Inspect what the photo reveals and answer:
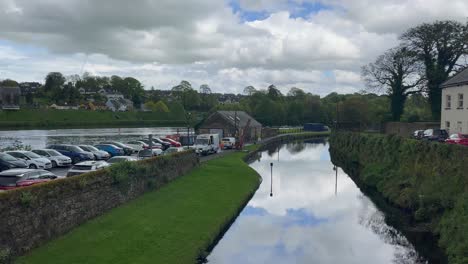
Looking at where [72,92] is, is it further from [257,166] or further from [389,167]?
[389,167]

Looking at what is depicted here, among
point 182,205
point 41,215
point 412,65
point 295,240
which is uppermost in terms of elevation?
point 412,65

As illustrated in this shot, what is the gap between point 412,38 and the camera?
198 ft

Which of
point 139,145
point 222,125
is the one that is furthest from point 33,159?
point 222,125

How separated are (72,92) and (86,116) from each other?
107 ft

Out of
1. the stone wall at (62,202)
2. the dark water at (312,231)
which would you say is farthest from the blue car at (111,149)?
the stone wall at (62,202)

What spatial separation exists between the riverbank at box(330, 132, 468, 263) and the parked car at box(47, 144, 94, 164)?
23913mm

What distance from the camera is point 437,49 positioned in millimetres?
58594

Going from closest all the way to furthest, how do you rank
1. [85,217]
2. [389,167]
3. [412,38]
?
[85,217], [389,167], [412,38]

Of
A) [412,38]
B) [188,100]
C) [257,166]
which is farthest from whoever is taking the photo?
[188,100]

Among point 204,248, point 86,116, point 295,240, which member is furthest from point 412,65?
point 86,116

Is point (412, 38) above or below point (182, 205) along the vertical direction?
above

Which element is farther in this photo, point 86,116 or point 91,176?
point 86,116

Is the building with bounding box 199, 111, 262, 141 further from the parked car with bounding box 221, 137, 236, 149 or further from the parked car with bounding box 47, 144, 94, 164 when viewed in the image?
the parked car with bounding box 47, 144, 94, 164

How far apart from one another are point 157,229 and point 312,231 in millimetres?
9850
